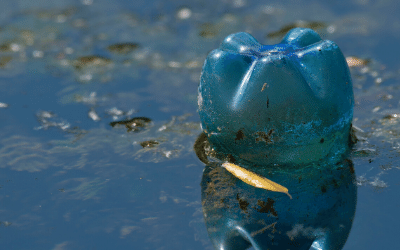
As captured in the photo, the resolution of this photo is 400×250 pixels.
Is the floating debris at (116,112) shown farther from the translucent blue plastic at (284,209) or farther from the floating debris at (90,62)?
the translucent blue plastic at (284,209)

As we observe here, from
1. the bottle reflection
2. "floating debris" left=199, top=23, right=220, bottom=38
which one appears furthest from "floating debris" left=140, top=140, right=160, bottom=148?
"floating debris" left=199, top=23, right=220, bottom=38

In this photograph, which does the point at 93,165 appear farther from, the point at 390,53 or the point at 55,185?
the point at 390,53

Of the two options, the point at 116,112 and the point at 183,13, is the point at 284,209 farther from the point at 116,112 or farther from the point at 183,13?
the point at 183,13

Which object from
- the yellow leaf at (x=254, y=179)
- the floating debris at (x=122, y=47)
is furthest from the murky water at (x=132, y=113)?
the yellow leaf at (x=254, y=179)

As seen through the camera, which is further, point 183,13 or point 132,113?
point 183,13

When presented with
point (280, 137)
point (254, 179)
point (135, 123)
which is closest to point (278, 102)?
point (280, 137)

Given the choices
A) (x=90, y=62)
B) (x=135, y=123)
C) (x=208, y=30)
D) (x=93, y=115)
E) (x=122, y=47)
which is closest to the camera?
(x=135, y=123)
